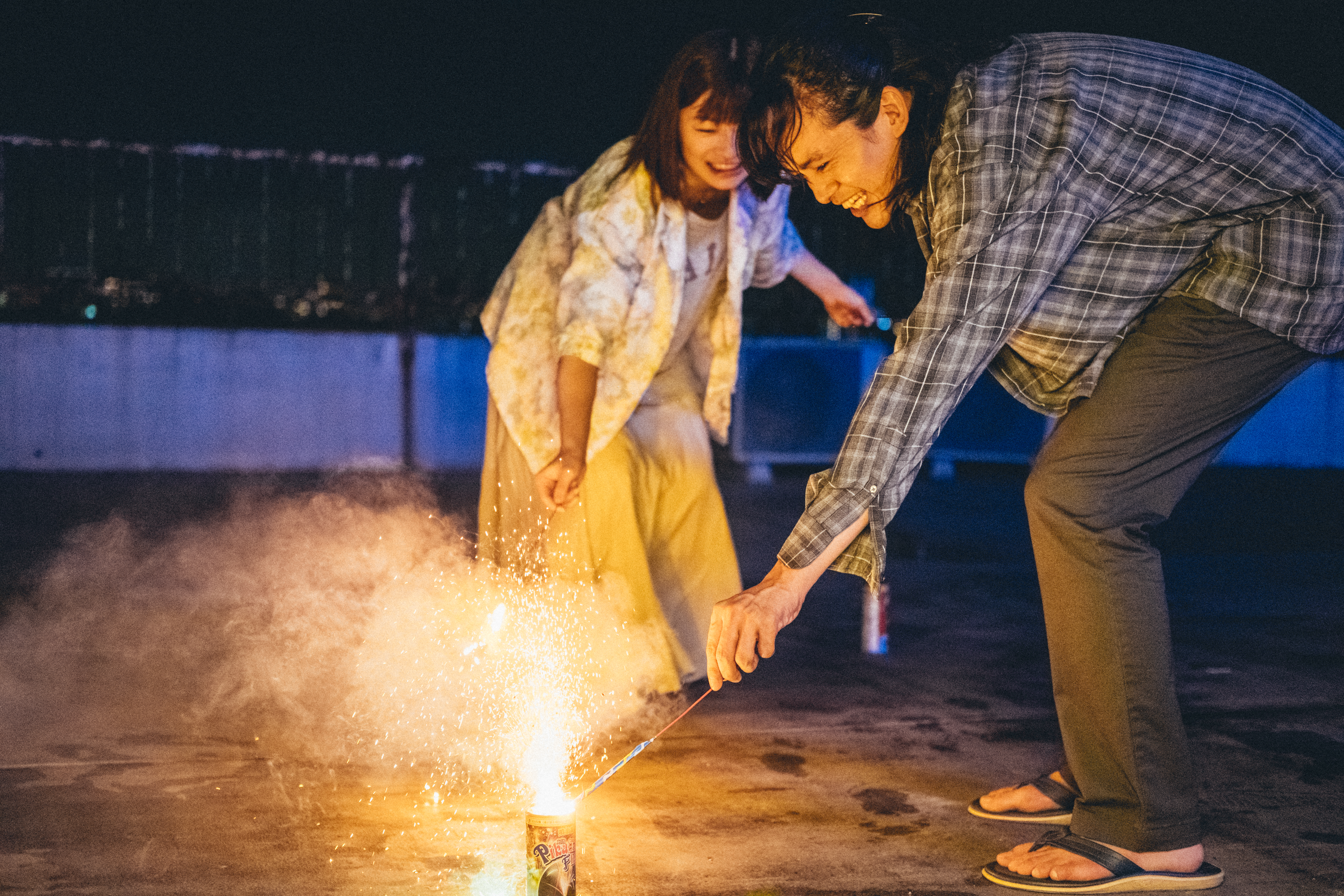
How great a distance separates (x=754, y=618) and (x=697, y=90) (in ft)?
5.53

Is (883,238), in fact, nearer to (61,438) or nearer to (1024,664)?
(1024,664)

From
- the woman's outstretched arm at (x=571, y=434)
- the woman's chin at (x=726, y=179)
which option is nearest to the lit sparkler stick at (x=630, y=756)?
the woman's outstretched arm at (x=571, y=434)

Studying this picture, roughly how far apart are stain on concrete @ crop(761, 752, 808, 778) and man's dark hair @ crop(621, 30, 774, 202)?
4.99 feet

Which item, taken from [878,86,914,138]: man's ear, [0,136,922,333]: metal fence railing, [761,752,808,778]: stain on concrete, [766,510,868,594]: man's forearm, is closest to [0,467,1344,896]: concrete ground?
[761,752,808,778]: stain on concrete

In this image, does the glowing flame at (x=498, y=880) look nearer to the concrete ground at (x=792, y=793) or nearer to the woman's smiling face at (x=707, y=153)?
the concrete ground at (x=792, y=793)

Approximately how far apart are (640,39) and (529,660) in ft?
30.8

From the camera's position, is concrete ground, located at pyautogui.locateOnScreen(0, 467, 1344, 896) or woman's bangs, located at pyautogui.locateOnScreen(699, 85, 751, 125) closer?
concrete ground, located at pyautogui.locateOnScreen(0, 467, 1344, 896)

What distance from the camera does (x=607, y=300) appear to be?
3143 millimetres

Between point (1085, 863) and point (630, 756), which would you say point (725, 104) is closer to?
point (630, 756)

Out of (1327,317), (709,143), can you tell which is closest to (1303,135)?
(1327,317)

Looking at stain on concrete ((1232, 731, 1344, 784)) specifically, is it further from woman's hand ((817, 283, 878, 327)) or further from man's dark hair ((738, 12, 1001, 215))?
man's dark hair ((738, 12, 1001, 215))

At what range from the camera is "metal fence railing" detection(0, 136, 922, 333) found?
10.2 metres

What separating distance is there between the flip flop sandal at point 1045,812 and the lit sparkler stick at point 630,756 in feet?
2.08

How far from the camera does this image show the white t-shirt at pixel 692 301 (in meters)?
3.29
